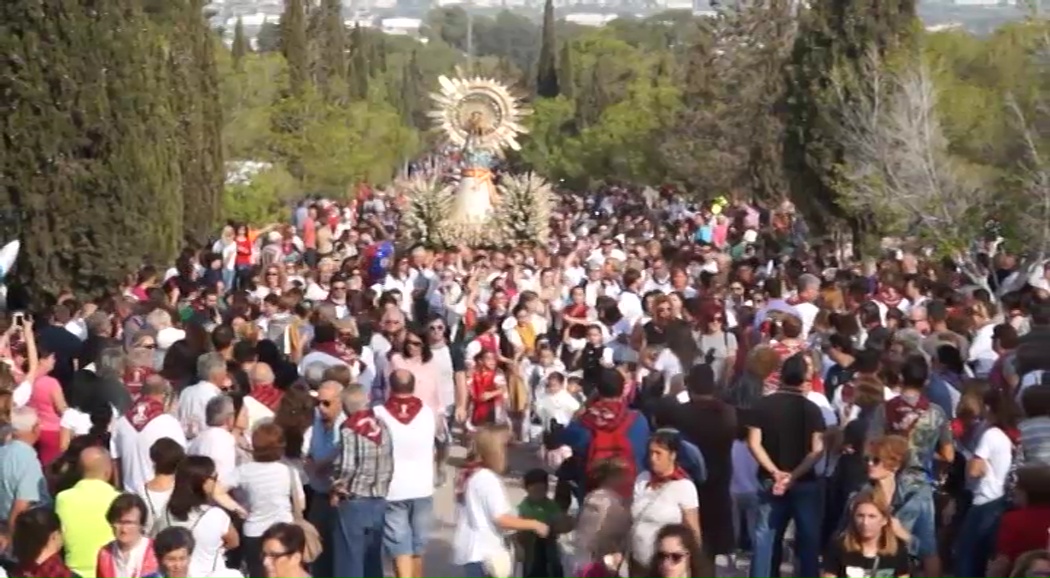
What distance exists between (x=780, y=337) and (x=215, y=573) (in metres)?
6.25

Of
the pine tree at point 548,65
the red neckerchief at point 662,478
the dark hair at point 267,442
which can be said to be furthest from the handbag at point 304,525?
the pine tree at point 548,65

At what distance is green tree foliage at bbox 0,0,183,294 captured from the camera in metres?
22.2

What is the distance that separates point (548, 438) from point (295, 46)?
45087mm

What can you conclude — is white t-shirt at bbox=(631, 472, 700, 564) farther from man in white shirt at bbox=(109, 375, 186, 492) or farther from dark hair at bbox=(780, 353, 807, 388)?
man in white shirt at bbox=(109, 375, 186, 492)

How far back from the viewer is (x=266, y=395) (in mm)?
12180

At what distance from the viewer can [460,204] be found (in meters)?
43.0

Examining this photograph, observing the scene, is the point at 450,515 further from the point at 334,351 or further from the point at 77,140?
the point at 77,140

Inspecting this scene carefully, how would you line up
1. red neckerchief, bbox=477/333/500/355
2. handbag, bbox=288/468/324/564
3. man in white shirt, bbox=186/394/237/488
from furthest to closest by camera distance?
red neckerchief, bbox=477/333/500/355 → man in white shirt, bbox=186/394/237/488 → handbag, bbox=288/468/324/564

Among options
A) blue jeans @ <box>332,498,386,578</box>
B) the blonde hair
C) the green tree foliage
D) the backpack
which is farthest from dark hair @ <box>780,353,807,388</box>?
the green tree foliage

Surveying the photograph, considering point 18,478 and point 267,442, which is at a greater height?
point 267,442

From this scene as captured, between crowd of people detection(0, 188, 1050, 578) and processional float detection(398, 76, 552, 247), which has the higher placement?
crowd of people detection(0, 188, 1050, 578)

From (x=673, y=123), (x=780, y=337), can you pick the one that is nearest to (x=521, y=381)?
(x=780, y=337)

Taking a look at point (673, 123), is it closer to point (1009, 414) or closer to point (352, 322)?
point (352, 322)

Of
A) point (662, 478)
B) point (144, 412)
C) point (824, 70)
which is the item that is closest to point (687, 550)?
point (662, 478)
